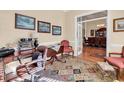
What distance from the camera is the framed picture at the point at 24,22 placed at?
186 cm

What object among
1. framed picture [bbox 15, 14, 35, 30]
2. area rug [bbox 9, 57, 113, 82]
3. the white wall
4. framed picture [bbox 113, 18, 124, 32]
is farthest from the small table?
framed picture [bbox 15, 14, 35, 30]

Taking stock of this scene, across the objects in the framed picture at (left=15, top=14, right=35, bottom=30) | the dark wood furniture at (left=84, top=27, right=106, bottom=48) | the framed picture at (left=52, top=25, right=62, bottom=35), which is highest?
the framed picture at (left=15, top=14, right=35, bottom=30)

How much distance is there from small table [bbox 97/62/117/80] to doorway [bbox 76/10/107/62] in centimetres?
11

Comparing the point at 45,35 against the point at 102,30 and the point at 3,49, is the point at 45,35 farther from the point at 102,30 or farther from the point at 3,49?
the point at 102,30

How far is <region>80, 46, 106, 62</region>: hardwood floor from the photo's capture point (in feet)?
6.88

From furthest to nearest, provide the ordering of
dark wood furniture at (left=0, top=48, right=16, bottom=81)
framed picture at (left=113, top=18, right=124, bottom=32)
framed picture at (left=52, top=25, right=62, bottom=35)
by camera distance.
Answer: framed picture at (left=52, top=25, right=62, bottom=35) → framed picture at (left=113, top=18, right=124, bottom=32) → dark wood furniture at (left=0, top=48, right=16, bottom=81)

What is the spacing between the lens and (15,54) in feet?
6.29

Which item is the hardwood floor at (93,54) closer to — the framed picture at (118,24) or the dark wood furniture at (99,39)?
the dark wood furniture at (99,39)

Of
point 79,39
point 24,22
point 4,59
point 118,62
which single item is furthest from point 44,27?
point 118,62

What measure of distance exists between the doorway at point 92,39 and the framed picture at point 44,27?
51 cm

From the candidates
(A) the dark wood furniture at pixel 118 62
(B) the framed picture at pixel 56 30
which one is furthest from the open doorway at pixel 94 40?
(B) the framed picture at pixel 56 30

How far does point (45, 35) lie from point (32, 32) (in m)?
0.23

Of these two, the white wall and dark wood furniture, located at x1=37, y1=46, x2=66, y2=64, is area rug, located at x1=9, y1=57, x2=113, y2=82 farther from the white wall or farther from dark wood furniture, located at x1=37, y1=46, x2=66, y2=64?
the white wall
